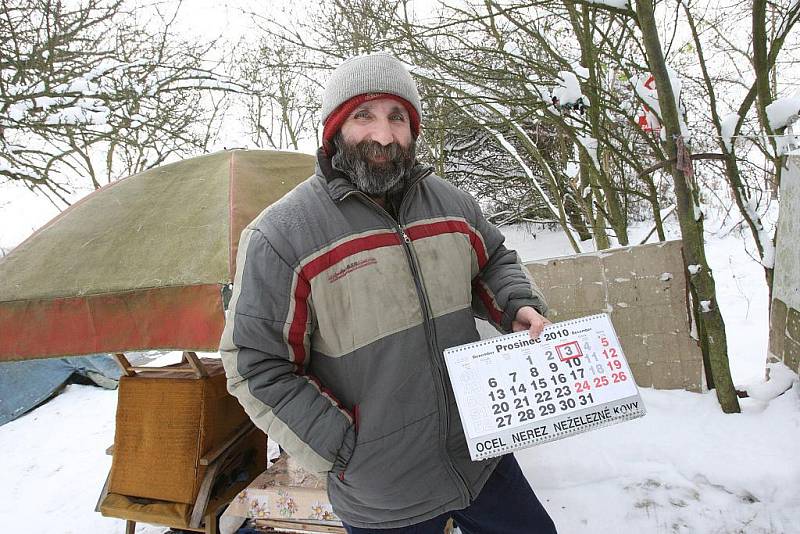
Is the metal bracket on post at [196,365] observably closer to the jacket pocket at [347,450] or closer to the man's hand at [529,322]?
the jacket pocket at [347,450]

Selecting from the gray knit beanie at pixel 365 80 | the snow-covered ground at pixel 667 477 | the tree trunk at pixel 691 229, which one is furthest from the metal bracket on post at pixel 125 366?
the tree trunk at pixel 691 229

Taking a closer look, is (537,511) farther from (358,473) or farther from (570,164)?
(570,164)

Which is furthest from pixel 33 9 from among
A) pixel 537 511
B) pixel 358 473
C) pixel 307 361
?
pixel 537 511

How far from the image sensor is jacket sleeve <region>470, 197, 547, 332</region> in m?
1.75

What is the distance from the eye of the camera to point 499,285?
1.82 m

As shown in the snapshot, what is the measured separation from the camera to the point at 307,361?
156 centimetres

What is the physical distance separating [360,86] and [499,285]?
90 centimetres

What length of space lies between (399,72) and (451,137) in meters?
9.58

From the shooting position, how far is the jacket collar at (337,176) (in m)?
1.58

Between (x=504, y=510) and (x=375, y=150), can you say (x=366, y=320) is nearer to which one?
(x=375, y=150)

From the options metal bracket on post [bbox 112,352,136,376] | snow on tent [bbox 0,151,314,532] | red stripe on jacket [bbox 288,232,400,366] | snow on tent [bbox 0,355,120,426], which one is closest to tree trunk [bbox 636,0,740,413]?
red stripe on jacket [bbox 288,232,400,366]

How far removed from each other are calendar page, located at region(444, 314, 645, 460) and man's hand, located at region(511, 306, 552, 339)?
29 mm

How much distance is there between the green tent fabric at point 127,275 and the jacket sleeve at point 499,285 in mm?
1255

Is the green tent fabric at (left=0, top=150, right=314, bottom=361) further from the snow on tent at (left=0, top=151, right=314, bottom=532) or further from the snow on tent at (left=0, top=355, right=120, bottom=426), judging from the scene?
the snow on tent at (left=0, top=355, right=120, bottom=426)
